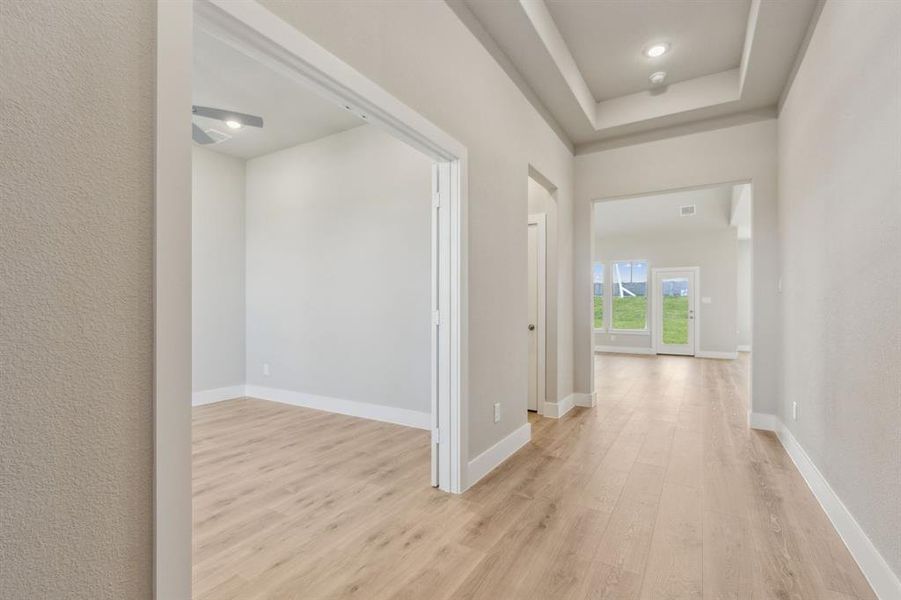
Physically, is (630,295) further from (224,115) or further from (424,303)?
(224,115)

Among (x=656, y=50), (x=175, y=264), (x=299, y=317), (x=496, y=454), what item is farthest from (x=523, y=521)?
(x=656, y=50)

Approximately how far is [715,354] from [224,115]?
10.0 meters

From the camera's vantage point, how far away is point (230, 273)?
491 centimetres

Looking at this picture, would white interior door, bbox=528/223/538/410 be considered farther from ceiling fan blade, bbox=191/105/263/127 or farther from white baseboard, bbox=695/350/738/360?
white baseboard, bbox=695/350/738/360

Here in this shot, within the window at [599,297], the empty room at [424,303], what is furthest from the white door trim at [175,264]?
the window at [599,297]

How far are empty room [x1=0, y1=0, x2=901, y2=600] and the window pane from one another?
4063 millimetres

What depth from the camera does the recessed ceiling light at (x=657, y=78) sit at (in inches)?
142

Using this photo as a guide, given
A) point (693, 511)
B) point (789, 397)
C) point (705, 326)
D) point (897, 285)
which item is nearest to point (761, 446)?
point (789, 397)

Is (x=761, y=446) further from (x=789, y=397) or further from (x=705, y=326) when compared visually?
(x=705, y=326)

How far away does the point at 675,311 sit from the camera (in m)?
9.69

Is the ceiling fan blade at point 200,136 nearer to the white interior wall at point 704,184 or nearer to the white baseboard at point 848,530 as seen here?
the white interior wall at point 704,184

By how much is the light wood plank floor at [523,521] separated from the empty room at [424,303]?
20mm

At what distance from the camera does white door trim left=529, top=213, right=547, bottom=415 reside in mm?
4141

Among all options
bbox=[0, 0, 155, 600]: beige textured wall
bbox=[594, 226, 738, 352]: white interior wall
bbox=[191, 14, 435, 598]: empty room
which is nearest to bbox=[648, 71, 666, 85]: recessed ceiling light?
bbox=[191, 14, 435, 598]: empty room
